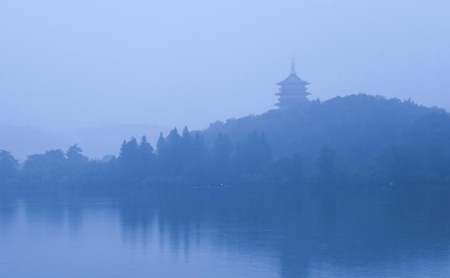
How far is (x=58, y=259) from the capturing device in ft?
34.2

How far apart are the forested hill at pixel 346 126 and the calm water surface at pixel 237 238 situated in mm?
5837

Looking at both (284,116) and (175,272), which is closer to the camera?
(175,272)

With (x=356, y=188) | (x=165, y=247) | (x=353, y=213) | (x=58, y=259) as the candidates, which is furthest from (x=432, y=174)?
(x=58, y=259)

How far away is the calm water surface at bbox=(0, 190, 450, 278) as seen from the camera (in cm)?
914

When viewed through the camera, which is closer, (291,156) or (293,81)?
(291,156)

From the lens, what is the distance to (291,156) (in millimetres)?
24688

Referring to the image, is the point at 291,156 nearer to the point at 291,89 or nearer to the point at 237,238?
the point at 237,238

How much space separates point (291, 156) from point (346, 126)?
4.41 m

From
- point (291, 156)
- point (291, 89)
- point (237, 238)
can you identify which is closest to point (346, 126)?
point (291, 156)

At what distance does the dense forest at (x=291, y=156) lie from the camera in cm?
2280

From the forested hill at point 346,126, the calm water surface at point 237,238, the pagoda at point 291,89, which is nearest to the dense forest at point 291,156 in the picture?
the forested hill at point 346,126

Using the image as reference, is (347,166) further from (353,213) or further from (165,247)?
(165,247)

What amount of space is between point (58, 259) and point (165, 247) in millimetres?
1823

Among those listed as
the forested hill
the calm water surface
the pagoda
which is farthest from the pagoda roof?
the calm water surface
